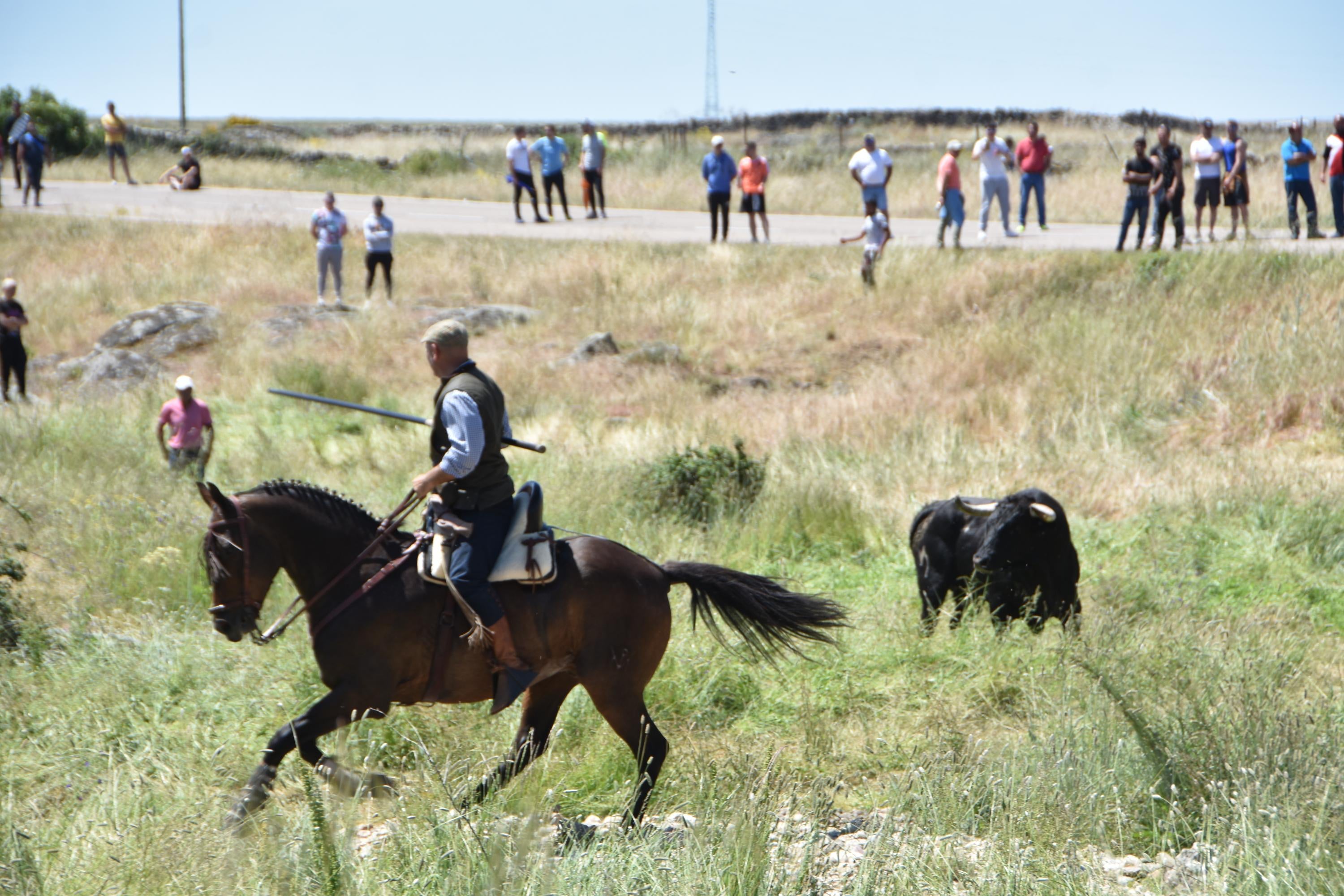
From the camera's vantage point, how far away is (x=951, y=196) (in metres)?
21.4

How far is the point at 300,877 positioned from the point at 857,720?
3.98 m

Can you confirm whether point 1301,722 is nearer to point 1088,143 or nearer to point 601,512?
point 601,512

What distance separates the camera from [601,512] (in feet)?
38.1

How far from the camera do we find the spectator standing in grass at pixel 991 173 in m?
21.3

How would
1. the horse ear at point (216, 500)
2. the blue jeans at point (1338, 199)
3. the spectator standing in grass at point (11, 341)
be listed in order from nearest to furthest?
the horse ear at point (216, 500) < the spectator standing in grass at point (11, 341) < the blue jeans at point (1338, 199)

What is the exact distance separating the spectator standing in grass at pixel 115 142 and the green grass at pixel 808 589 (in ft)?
42.9

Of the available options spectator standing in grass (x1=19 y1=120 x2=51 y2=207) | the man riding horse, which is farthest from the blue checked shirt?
spectator standing in grass (x1=19 y1=120 x2=51 y2=207)

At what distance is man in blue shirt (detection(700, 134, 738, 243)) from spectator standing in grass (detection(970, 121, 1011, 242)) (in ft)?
15.8

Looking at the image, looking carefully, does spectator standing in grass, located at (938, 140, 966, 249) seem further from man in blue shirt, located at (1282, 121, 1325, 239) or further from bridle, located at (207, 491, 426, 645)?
bridle, located at (207, 491, 426, 645)

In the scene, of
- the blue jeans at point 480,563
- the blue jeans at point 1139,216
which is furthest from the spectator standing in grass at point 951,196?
the blue jeans at point 480,563

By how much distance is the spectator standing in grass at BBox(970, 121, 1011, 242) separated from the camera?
69.8 feet

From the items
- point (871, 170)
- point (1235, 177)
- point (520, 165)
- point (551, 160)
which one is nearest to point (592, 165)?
point (551, 160)

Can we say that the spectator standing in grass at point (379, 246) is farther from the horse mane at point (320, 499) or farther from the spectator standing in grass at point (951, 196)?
the horse mane at point (320, 499)

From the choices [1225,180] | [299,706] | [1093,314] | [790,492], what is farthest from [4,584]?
[1225,180]
